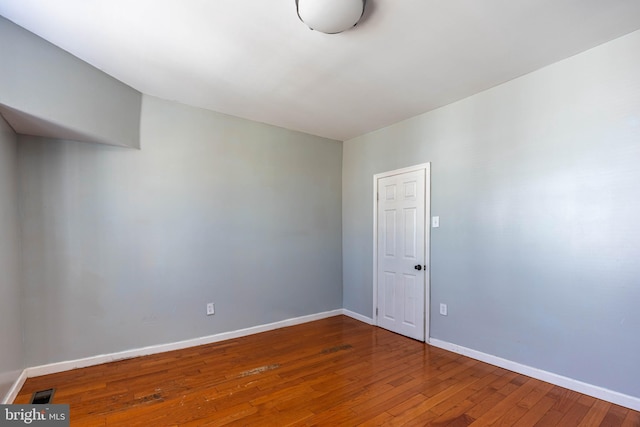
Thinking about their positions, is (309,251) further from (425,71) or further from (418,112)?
(425,71)

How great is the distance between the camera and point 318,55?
2.31 m

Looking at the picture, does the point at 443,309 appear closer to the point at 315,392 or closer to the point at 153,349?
the point at 315,392

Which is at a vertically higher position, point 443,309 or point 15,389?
point 443,309

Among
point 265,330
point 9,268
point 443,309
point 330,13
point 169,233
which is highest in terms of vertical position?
point 330,13

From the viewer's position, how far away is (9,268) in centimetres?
229

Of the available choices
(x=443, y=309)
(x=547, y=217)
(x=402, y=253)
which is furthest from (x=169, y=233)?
(x=547, y=217)

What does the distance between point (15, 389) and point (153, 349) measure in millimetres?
994

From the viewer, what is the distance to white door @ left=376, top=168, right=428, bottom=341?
3453 millimetres

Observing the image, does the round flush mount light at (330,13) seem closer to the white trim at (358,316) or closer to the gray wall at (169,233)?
the gray wall at (169,233)

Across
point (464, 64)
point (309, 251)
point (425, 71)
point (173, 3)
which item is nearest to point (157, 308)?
point (309, 251)

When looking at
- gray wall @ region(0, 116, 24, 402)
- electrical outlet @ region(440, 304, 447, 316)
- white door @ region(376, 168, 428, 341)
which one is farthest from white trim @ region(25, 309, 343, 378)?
electrical outlet @ region(440, 304, 447, 316)

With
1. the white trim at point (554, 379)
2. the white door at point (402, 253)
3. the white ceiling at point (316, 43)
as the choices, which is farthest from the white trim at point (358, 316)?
the white ceiling at point (316, 43)
